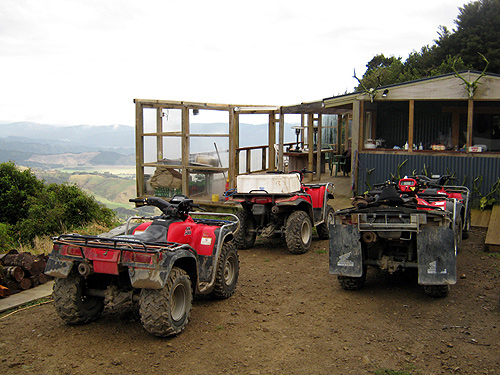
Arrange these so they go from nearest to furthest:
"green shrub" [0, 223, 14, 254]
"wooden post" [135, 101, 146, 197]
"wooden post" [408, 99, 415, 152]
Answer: "green shrub" [0, 223, 14, 254]
"wooden post" [408, 99, 415, 152]
"wooden post" [135, 101, 146, 197]

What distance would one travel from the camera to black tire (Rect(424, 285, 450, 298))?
6.30 m

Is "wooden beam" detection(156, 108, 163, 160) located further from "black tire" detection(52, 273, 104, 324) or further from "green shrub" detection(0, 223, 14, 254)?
"black tire" detection(52, 273, 104, 324)

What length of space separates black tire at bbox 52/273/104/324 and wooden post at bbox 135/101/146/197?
9602 mm

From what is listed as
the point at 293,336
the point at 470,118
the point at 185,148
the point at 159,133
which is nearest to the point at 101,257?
the point at 293,336

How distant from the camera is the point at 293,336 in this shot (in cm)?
530

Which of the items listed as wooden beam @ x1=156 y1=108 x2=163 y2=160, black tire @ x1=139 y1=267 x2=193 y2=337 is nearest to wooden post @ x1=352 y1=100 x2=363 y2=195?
wooden beam @ x1=156 y1=108 x2=163 y2=160

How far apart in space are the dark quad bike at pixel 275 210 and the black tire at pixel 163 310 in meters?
4.03

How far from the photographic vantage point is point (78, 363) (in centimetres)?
460

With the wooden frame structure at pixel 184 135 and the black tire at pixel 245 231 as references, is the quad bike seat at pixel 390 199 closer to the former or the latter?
the black tire at pixel 245 231

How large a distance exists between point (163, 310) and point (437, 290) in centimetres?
353

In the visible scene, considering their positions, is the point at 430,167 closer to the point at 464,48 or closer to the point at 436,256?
the point at 436,256

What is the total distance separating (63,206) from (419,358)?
43.6 ft

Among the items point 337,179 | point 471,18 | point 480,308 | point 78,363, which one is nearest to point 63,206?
point 337,179

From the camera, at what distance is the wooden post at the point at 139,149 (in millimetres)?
14578
